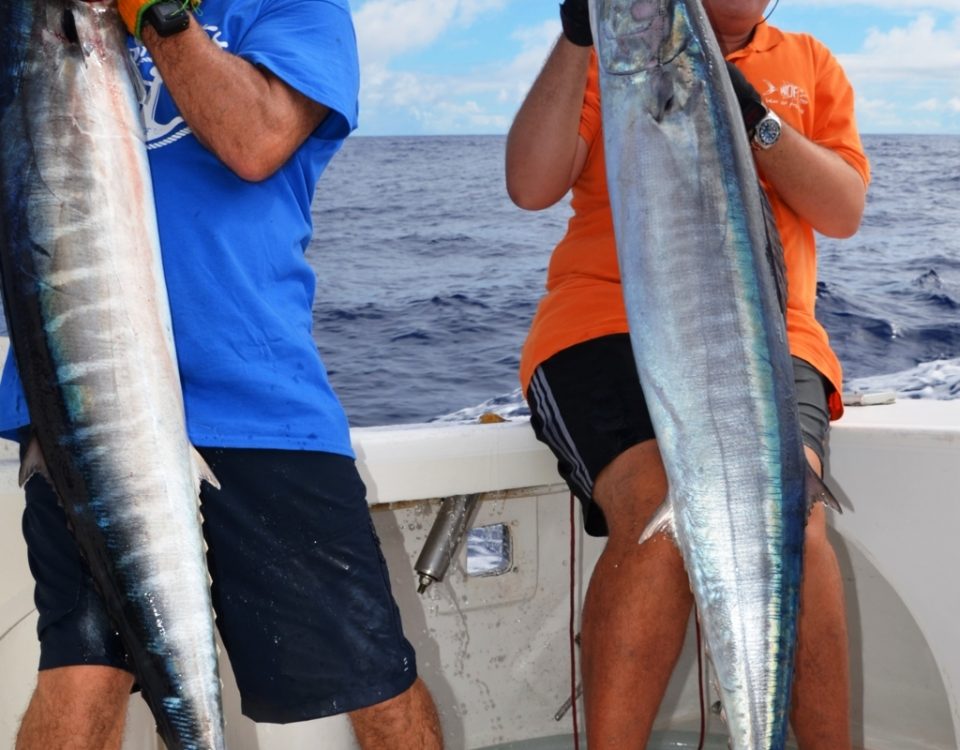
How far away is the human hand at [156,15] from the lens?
5.08 feet

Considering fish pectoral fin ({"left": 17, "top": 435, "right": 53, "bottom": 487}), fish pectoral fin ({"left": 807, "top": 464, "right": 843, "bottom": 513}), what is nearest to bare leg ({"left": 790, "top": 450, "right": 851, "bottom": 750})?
fish pectoral fin ({"left": 807, "top": 464, "right": 843, "bottom": 513})

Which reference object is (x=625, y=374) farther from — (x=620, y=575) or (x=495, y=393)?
(x=495, y=393)

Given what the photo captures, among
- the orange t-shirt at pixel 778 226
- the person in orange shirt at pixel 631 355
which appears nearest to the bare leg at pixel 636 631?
the person in orange shirt at pixel 631 355

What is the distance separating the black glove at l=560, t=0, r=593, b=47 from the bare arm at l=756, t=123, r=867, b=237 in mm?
450

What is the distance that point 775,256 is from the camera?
1.80m

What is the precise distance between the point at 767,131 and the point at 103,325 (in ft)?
4.13

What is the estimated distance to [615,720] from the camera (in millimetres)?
1915

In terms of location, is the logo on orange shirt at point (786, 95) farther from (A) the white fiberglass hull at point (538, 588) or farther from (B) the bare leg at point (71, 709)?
(B) the bare leg at point (71, 709)

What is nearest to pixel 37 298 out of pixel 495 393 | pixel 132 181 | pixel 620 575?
pixel 132 181

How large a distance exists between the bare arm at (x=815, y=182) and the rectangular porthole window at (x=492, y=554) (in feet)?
3.33

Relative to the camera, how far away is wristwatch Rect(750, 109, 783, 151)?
2.07m

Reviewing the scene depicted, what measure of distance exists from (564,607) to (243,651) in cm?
112

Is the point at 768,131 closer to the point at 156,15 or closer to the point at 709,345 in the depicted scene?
the point at 709,345

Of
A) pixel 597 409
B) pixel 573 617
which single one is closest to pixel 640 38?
pixel 597 409
